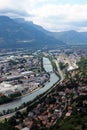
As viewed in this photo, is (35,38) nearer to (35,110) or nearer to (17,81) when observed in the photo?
(17,81)

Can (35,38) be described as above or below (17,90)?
above

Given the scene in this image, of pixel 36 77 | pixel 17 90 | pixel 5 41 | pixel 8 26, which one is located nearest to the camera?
pixel 17 90

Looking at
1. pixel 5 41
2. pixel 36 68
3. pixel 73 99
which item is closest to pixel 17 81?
pixel 36 68

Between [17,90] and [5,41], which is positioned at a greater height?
[5,41]

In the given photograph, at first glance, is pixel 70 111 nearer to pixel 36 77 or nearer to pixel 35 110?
pixel 35 110

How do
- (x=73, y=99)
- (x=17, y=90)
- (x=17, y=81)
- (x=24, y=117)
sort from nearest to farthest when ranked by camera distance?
(x=24, y=117) → (x=73, y=99) → (x=17, y=90) → (x=17, y=81)

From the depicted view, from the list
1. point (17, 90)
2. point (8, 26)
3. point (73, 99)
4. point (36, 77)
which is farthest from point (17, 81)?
point (8, 26)

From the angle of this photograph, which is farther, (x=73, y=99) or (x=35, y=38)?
(x=35, y=38)

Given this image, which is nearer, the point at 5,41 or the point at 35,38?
the point at 5,41

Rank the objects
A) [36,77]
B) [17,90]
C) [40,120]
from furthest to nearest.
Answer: [36,77], [17,90], [40,120]
